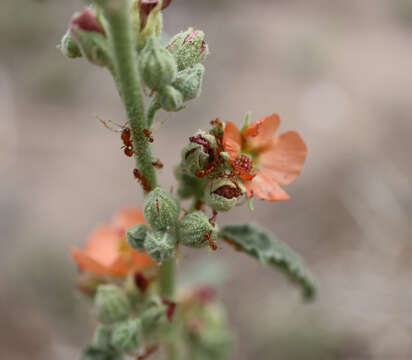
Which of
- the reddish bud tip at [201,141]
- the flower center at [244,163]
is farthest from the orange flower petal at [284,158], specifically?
the reddish bud tip at [201,141]

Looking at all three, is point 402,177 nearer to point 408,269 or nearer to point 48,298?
point 408,269

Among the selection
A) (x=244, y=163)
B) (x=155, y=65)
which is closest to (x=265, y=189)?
(x=244, y=163)

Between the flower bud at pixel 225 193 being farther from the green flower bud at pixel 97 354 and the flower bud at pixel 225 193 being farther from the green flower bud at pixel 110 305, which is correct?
the green flower bud at pixel 97 354

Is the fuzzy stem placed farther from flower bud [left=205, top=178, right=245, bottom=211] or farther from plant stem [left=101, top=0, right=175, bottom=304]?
flower bud [left=205, top=178, right=245, bottom=211]

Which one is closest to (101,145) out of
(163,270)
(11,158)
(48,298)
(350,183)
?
(11,158)

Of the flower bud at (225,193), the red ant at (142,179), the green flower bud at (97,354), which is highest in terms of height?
the flower bud at (225,193)

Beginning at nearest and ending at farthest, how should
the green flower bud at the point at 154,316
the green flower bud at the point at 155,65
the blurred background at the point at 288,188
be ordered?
the green flower bud at the point at 155,65 < the green flower bud at the point at 154,316 < the blurred background at the point at 288,188

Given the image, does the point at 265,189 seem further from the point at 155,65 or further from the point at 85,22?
the point at 85,22

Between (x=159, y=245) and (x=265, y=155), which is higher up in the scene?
(x=265, y=155)
